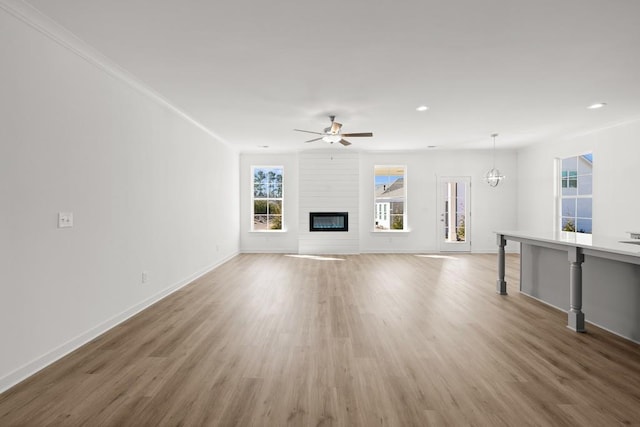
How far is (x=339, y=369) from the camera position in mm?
2459

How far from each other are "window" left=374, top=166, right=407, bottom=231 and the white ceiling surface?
3517 millimetres

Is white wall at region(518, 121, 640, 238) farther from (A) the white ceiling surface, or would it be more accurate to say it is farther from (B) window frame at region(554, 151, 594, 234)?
(A) the white ceiling surface

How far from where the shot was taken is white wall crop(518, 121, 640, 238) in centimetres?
538

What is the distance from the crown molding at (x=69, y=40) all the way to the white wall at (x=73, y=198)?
0.03 metres

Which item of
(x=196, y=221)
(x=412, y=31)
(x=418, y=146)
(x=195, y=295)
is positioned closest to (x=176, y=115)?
(x=196, y=221)

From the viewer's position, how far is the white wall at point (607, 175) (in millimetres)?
5383

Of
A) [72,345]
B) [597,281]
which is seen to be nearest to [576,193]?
[597,281]

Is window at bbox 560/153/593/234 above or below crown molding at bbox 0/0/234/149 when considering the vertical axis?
below

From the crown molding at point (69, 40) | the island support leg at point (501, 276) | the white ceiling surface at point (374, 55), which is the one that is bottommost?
the island support leg at point (501, 276)

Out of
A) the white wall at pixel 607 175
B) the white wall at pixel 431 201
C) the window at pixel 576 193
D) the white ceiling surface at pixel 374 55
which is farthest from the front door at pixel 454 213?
the white ceiling surface at pixel 374 55

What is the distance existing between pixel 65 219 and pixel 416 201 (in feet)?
25.1

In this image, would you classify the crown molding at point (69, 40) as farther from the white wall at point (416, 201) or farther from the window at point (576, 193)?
the window at point (576, 193)

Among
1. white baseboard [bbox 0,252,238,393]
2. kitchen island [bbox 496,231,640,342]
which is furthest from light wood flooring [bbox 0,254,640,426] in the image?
kitchen island [bbox 496,231,640,342]

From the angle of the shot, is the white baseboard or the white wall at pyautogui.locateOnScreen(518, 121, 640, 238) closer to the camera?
the white baseboard
